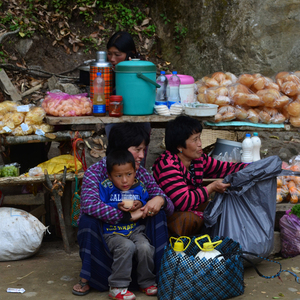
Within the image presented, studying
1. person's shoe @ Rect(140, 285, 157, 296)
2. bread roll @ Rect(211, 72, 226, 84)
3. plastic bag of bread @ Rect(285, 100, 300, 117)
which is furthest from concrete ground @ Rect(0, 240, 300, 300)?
bread roll @ Rect(211, 72, 226, 84)

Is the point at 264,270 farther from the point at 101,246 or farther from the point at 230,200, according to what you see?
the point at 101,246

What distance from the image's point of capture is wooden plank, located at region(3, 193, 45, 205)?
4535 millimetres

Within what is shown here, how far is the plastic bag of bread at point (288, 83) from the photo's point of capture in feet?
13.9

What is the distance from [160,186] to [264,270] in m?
1.09

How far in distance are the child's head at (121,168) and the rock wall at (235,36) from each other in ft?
16.3

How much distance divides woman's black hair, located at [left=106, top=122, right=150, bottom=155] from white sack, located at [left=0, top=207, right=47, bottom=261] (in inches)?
45.2

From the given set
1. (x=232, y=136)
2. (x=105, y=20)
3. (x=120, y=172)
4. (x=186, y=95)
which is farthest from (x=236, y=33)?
(x=120, y=172)

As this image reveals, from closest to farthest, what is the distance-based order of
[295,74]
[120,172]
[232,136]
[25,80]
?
[120,172] < [295,74] < [232,136] < [25,80]

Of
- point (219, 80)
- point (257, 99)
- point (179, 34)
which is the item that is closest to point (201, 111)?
point (257, 99)

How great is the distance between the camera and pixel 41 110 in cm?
375

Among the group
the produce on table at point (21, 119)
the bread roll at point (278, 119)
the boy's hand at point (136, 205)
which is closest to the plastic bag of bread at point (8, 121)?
the produce on table at point (21, 119)

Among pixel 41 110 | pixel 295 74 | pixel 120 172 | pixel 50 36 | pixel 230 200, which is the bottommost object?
pixel 230 200

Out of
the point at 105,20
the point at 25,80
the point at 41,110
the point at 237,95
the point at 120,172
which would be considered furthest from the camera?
the point at 105,20

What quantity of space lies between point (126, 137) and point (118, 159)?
0.87 feet
